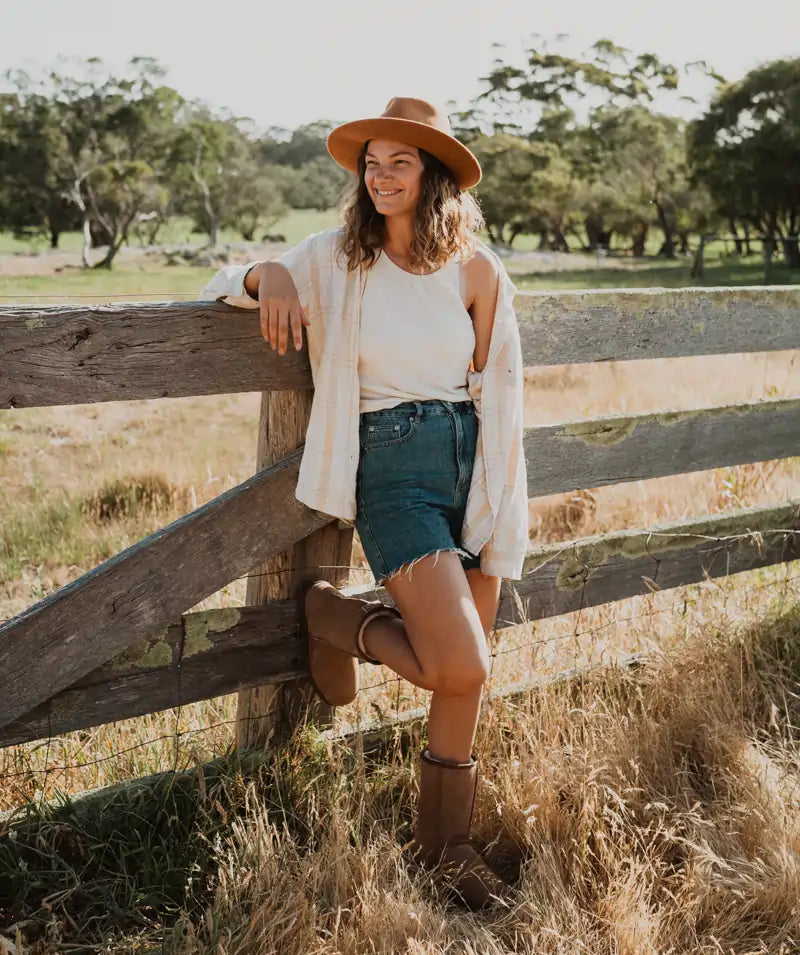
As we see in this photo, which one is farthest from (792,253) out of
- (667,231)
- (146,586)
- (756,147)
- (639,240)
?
(146,586)

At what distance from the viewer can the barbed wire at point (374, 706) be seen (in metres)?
2.79

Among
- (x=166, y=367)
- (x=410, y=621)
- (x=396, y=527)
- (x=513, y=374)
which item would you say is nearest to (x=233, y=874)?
(x=410, y=621)

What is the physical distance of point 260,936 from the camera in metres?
2.26

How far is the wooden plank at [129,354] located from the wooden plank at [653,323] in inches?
36.7

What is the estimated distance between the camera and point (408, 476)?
2635 mm

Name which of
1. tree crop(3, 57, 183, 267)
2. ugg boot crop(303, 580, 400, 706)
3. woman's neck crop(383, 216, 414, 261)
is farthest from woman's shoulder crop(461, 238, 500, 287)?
tree crop(3, 57, 183, 267)

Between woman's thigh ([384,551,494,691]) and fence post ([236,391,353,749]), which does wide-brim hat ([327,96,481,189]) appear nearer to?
fence post ([236,391,353,749])

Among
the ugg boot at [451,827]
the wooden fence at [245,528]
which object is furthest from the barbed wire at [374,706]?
the ugg boot at [451,827]

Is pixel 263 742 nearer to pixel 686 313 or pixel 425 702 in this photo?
pixel 425 702

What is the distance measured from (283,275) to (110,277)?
40.3 m

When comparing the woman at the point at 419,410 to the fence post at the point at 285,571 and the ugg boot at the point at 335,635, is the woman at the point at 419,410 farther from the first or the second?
the fence post at the point at 285,571

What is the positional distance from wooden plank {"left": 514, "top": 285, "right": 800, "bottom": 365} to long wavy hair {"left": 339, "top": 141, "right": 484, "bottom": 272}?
44 centimetres

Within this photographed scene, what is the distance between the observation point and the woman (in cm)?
258

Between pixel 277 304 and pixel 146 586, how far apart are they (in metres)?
0.77
